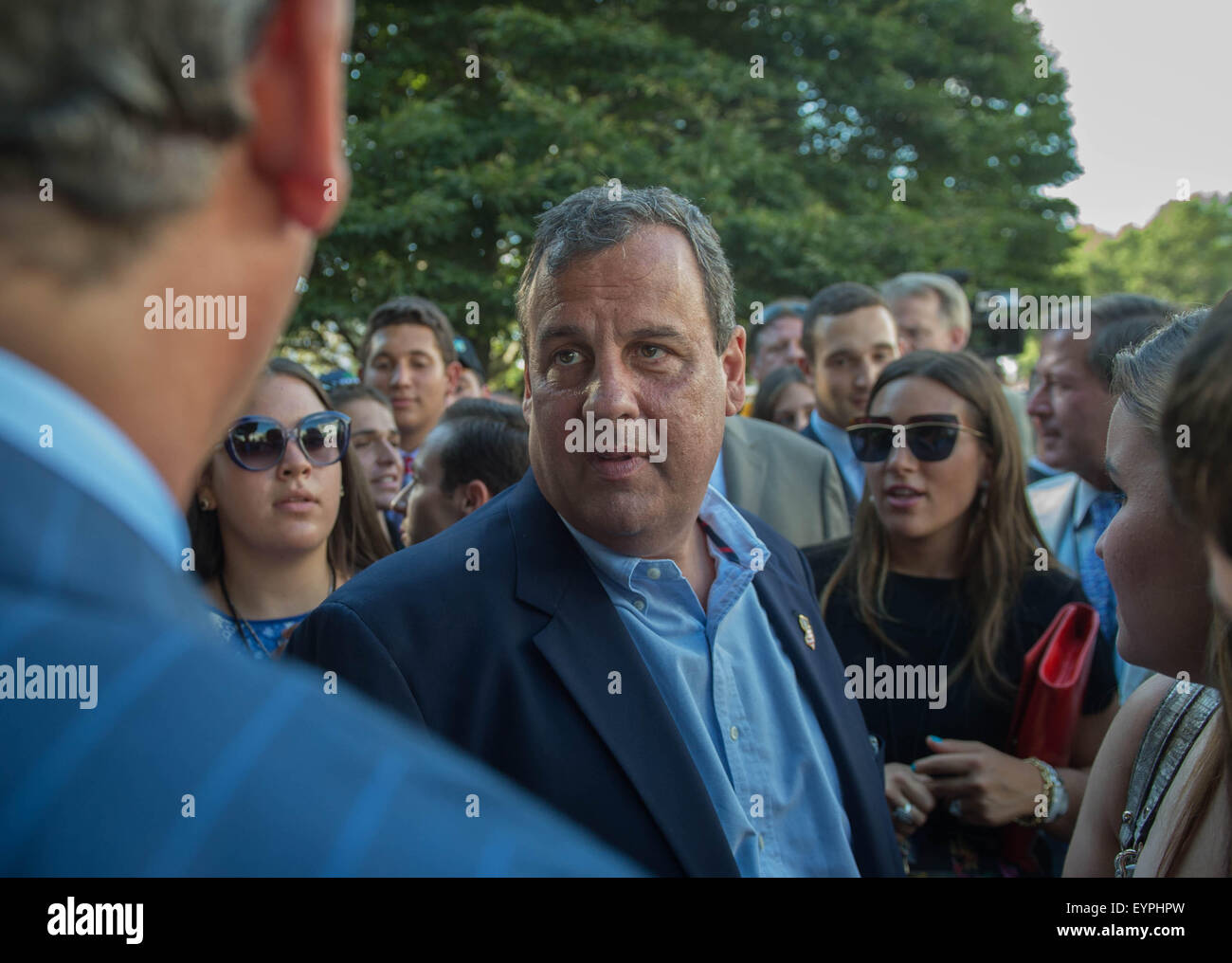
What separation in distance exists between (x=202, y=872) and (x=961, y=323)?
595cm

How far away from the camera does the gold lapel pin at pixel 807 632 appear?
7.85 ft

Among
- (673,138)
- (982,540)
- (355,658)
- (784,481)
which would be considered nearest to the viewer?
(355,658)

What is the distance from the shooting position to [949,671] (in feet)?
10.2

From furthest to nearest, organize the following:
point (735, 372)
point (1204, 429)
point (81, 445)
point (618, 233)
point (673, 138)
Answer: point (673, 138), point (735, 372), point (618, 233), point (1204, 429), point (81, 445)

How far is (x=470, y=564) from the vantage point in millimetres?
2070

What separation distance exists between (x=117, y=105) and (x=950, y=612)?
304 cm

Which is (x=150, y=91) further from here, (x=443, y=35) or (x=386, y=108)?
(x=443, y=35)

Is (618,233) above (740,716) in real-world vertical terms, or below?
above

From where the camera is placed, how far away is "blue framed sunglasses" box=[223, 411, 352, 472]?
3.25 meters

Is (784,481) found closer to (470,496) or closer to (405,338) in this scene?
(470,496)

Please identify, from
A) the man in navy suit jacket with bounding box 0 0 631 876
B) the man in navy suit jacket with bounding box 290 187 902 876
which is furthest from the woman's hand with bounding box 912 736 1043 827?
the man in navy suit jacket with bounding box 0 0 631 876

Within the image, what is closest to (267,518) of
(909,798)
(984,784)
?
(909,798)

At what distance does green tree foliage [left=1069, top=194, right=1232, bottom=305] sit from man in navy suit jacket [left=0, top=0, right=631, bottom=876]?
113ft

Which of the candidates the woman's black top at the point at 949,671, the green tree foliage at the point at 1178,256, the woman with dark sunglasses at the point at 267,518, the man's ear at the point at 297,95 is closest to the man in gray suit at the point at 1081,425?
the woman's black top at the point at 949,671
